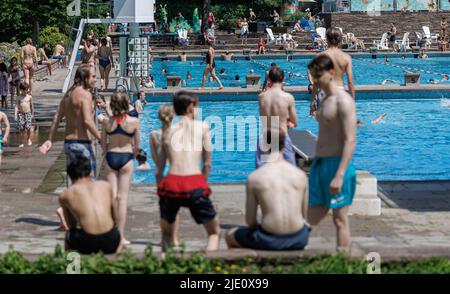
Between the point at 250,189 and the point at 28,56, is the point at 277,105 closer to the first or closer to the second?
the point at 250,189

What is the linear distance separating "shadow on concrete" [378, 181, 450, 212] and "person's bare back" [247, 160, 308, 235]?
4.36 m

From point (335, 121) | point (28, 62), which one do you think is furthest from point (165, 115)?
point (28, 62)

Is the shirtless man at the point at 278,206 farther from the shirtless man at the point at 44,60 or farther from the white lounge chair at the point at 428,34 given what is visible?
the white lounge chair at the point at 428,34

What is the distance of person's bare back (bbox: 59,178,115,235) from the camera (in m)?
8.23

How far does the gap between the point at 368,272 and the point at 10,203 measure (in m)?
6.15

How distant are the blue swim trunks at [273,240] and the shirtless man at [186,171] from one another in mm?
731

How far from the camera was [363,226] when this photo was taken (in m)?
11.1

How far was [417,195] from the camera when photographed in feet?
42.0

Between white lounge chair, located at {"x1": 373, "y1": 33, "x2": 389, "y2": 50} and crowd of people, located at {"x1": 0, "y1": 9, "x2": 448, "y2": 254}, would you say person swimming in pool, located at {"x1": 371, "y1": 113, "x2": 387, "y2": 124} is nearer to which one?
crowd of people, located at {"x1": 0, "y1": 9, "x2": 448, "y2": 254}

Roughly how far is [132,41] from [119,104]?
17679 mm

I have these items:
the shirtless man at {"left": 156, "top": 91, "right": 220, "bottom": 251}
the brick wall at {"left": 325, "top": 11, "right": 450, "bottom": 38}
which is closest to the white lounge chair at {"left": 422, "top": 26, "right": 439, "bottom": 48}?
the brick wall at {"left": 325, "top": 11, "right": 450, "bottom": 38}

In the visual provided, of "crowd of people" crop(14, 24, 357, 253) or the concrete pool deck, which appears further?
the concrete pool deck
